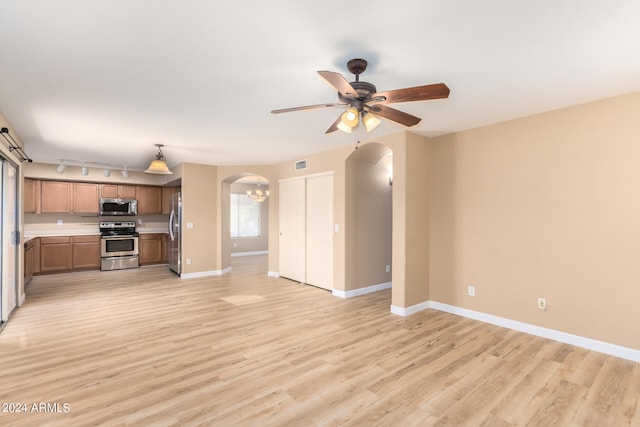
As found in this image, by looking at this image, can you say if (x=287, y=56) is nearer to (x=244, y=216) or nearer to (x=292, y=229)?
(x=292, y=229)

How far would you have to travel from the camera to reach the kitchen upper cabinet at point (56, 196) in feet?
22.6

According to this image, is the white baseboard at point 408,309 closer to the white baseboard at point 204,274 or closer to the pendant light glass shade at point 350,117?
the pendant light glass shade at point 350,117

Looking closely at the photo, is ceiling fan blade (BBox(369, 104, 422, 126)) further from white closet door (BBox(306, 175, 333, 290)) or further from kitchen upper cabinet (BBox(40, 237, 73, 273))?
kitchen upper cabinet (BBox(40, 237, 73, 273))

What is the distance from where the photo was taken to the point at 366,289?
210 inches

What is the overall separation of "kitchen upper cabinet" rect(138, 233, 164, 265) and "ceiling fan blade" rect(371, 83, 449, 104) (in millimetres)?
7472

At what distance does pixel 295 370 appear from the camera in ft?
8.91

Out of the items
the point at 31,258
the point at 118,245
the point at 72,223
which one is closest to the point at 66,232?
the point at 72,223

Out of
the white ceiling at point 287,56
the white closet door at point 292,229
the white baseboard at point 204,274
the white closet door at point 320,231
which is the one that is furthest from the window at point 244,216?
the white ceiling at point 287,56

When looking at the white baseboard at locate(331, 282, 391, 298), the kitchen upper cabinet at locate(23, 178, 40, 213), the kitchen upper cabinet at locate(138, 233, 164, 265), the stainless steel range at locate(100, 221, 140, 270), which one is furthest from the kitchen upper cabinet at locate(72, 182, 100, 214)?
the white baseboard at locate(331, 282, 391, 298)

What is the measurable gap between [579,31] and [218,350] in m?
3.77

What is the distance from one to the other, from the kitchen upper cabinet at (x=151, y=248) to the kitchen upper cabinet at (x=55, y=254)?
4.62ft

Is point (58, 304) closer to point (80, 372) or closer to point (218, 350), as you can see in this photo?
point (80, 372)

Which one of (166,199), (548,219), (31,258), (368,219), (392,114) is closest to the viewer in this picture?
(392,114)

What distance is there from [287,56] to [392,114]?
0.92 metres
